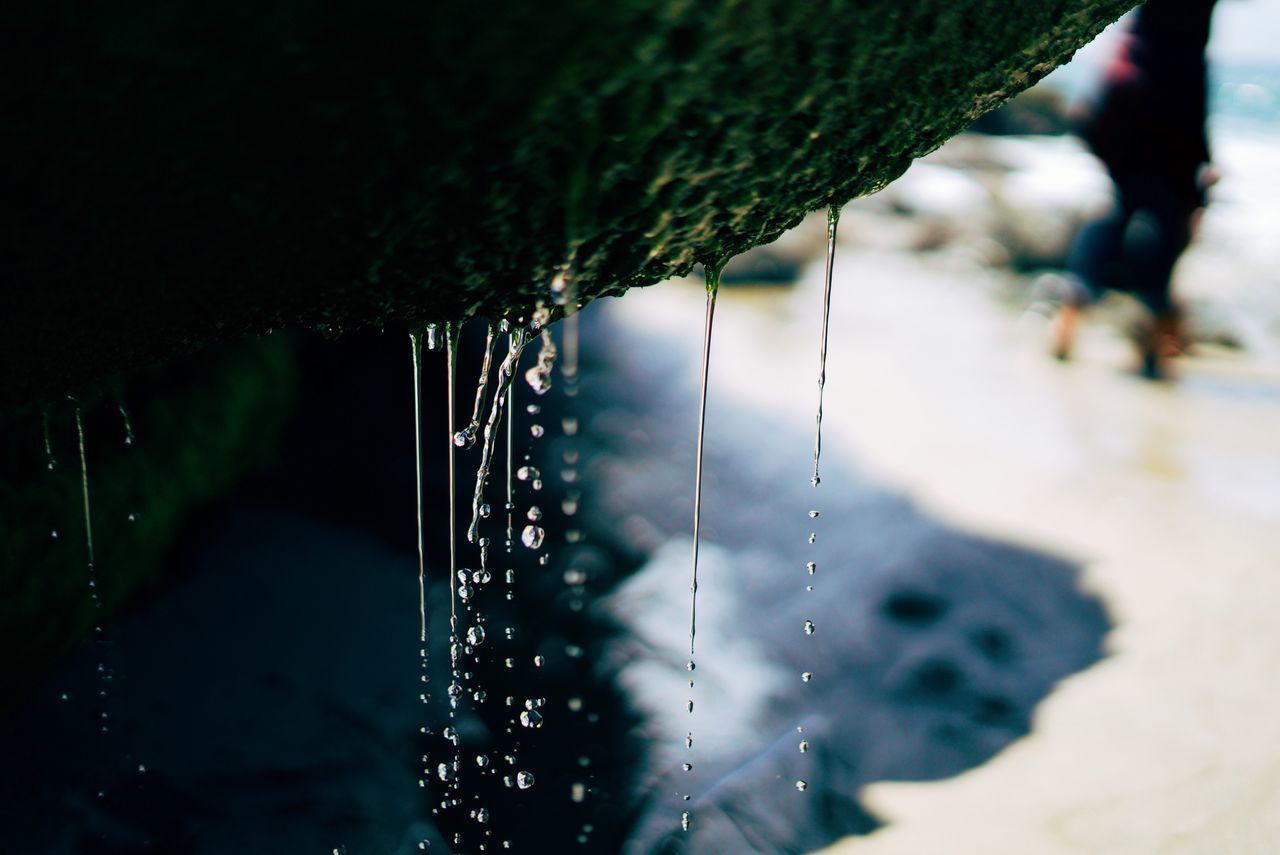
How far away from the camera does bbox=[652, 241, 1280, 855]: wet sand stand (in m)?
3.48

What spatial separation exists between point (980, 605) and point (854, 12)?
3.79 m

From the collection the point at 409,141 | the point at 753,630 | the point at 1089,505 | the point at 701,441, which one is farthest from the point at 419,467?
the point at 1089,505

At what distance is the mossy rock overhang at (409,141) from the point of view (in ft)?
4.10

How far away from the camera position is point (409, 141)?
1384 mm

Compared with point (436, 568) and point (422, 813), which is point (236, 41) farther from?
point (436, 568)

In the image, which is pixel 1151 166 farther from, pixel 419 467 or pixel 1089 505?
pixel 419 467

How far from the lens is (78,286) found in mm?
1516

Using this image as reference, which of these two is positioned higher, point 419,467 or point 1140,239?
point 419,467

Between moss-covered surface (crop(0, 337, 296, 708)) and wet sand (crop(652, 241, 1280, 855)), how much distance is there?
9.53ft

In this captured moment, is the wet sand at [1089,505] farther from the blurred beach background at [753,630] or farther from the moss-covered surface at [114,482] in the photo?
the moss-covered surface at [114,482]

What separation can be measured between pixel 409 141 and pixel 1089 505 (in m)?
5.04

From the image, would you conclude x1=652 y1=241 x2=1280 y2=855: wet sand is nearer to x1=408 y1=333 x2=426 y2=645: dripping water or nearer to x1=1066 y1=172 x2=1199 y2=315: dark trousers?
x1=1066 y1=172 x2=1199 y2=315: dark trousers

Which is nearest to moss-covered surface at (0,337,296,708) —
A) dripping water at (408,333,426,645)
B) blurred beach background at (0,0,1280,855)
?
blurred beach background at (0,0,1280,855)

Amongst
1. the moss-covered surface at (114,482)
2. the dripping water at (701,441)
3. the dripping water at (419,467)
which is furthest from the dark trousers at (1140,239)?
the moss-covered surface at (114,482)
